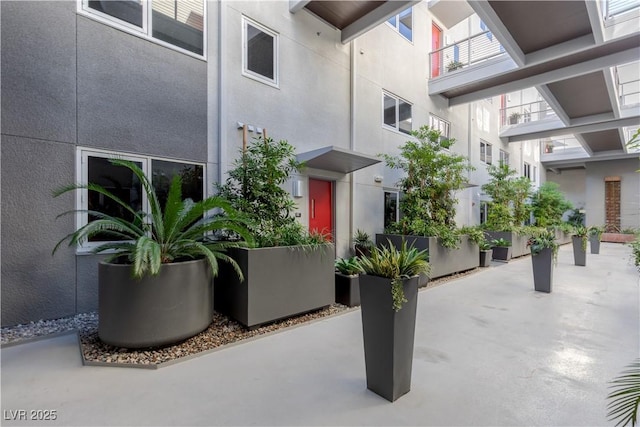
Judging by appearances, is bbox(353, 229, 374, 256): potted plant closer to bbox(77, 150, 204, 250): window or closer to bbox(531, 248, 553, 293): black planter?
bbox(531, 248, 553, 293): black planter

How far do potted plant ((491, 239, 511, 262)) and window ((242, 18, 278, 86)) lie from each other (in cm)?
816

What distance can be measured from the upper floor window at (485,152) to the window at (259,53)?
1052 cm

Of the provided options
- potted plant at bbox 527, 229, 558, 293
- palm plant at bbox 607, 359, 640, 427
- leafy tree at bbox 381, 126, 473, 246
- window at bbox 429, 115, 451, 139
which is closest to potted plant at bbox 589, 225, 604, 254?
window at bbox 429, 115, 451, 139

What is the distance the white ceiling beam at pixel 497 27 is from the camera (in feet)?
18.9

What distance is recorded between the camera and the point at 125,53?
4.25 meters

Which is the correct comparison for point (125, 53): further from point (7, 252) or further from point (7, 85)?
point (7, 252)

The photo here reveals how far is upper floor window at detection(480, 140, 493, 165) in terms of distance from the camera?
12.9 meters

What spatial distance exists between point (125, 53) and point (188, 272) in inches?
134

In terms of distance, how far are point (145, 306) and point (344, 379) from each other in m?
2.05

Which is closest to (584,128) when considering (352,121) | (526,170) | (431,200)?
(526,170)

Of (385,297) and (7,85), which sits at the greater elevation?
(7,85)

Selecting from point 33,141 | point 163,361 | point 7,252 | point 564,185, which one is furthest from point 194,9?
point 564,185

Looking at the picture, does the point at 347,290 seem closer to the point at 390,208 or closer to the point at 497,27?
the point at 390,208

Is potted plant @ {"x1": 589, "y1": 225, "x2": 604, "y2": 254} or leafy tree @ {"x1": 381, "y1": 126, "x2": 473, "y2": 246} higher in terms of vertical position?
leafy tree @ {"x1": 381, "y1": 126, "x2": 473, "y2": 246}
